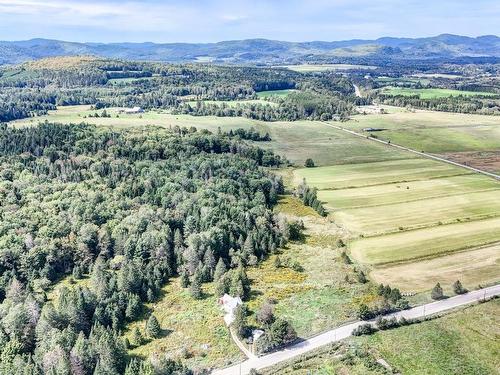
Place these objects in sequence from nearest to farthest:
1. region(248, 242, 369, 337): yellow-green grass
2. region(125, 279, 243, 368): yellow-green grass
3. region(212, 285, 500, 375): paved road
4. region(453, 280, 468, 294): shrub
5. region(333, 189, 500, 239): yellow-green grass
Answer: region(212, 285, 500, 375): paved road → region(125, 279, 243, 368): yellow-green grass → region(248, 242, 369, 337): yellow-green grass → region(453, 280, 468, 294): shrub → region(333, 189, 500, 239): yellow-green grass

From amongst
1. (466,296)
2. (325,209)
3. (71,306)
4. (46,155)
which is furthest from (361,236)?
(46,155)

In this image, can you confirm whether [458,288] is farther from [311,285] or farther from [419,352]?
[311,285]

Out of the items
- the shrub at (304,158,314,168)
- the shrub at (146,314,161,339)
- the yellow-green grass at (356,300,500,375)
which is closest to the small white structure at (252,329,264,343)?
the yellow-green grass at (356,300,500,375)

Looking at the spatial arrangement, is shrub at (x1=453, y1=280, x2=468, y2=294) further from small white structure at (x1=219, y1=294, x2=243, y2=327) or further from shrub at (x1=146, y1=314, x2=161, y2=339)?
shrub at (x1=146, y1=314, x2=161, y2=339)

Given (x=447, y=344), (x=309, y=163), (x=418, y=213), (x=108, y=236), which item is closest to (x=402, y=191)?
(x=418, y=213)

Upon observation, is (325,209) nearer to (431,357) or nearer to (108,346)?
(431,357)
